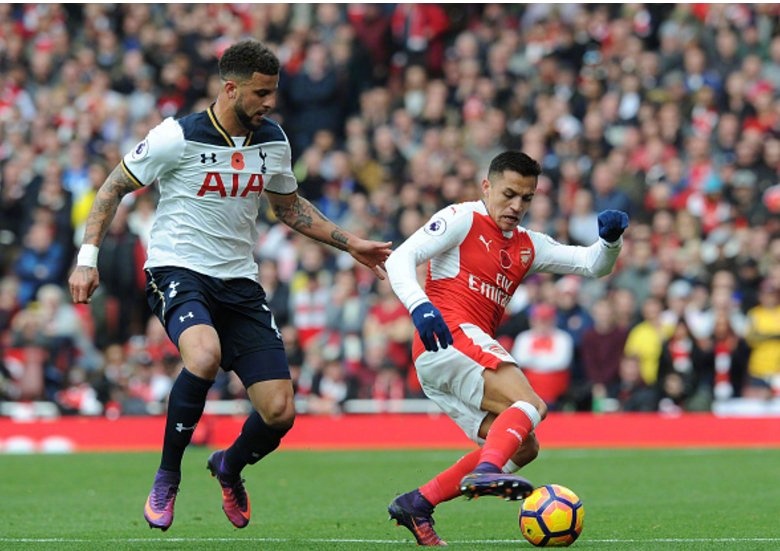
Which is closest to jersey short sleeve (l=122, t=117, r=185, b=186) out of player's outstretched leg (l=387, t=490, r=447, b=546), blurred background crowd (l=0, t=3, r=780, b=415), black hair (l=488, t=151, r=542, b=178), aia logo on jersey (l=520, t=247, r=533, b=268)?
black hair (l=488, t=151, r=542, b=178)

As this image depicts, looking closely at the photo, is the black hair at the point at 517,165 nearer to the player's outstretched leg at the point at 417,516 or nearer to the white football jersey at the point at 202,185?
the white football jersey at the point at 202,185

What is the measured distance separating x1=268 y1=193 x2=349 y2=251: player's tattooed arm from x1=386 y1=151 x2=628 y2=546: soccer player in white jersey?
838 millimetres

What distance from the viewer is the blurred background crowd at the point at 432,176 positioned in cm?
1898

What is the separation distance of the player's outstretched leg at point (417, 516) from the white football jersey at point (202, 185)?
166 cm

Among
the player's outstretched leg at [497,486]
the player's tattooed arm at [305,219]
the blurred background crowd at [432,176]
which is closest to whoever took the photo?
the player's outstretched leg at [497,486]

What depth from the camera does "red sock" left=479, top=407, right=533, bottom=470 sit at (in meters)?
8.27

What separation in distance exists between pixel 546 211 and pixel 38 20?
34.6 ft

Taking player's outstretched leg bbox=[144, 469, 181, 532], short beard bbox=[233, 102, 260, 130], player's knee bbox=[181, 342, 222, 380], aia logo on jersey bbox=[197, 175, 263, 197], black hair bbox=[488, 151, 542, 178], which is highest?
short beard bbox=[233, 102, 260, 130]

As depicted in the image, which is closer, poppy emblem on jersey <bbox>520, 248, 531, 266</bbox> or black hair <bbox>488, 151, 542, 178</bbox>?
black hair <bbox>488, 151, 542, 178</bbox>

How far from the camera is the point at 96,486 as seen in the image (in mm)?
14203

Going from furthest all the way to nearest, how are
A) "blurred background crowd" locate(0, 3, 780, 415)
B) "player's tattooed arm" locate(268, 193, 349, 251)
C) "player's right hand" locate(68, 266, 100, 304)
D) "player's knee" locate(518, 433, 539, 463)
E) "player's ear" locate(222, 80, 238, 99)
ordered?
1. "blurred background crowd" locate(0, 3, 780, 415)
2. "player's tattooed arm" locate(268, 193, 349, 251)
3. "player's ear" locate(222, 80, 238, 99)
4. "player's knee" locate(518, 433, 539, 463)
5. "player's right hand" locate(68, 266, 100, 304)

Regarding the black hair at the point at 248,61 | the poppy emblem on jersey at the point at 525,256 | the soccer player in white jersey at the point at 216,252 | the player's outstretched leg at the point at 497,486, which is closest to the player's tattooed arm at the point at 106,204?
the soccer player in white jersey at the point at 216,252

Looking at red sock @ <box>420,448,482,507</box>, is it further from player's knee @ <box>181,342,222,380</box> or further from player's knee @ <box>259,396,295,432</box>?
player's knee @ <box>181,342,222,380</box>

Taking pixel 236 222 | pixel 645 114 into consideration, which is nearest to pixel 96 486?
pixel 236 222
